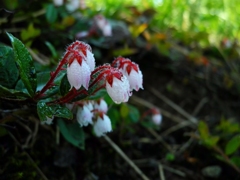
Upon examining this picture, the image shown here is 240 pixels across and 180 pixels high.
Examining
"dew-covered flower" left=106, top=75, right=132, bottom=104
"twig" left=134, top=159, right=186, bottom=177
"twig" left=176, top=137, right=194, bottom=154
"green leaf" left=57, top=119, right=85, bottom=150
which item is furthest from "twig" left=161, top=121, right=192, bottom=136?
"dew-covered flower" left=106, top=75, right=132, bottom=104

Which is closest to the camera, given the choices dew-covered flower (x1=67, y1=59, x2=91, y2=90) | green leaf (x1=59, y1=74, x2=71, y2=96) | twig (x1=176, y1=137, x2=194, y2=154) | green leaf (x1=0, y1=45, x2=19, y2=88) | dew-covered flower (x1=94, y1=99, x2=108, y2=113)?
dew-covered flower (x1=67, y1=59, x2=91, y2=90)

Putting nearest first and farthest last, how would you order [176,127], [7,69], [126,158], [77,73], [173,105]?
1. [77,73]
2. [7,69]
3. [126,158]
4. [176,127]
5. [173,105]

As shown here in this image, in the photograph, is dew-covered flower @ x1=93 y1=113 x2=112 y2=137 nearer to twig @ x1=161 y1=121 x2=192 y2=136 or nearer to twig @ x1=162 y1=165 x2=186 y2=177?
twig @ x1=162 y1=165 x2=186 y2=177

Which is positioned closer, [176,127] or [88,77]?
[88,77]

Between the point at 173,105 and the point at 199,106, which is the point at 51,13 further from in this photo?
the point at 199,106

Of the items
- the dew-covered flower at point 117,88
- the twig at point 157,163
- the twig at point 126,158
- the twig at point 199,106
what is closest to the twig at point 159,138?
the twig at point 157,163

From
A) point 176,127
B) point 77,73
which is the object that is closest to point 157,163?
point 176,127
